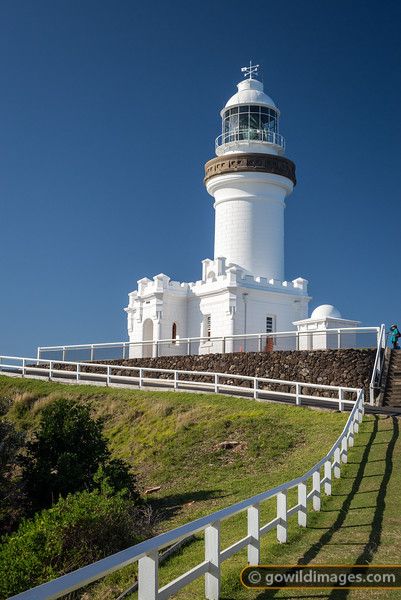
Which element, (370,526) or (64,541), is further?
(64,541)

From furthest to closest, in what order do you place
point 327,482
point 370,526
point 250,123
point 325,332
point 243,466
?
point 250,123 → point 325,332 → point 243,466 → point 327,482 → point 370,526

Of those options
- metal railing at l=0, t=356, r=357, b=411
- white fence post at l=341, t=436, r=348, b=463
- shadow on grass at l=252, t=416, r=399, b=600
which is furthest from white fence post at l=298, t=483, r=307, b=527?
metal railing at l=0, t=356, r=357, b=411

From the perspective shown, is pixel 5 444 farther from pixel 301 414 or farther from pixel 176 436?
pixel 301 414

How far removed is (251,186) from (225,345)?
11199 millimetres

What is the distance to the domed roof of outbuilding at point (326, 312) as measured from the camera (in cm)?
3262

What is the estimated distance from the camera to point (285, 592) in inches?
245

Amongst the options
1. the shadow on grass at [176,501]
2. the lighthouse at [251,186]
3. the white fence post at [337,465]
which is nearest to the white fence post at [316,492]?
the white fence post at [337,465]

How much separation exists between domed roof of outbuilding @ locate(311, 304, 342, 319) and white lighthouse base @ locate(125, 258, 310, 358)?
10.3 ft

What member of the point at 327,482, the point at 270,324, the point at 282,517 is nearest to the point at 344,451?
the point at 327,482

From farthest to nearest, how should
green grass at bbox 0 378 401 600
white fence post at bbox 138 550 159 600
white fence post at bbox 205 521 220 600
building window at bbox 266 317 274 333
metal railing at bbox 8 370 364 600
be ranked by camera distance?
building window at bbox 266 317 274 333 → green grass at bbox 0 378 401 600 → white fence post at bbox 205 521 220 600 → white fence post at bbox 138 550 159 600 → metal railing at bbox 8 370 364 600

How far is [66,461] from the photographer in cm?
1574

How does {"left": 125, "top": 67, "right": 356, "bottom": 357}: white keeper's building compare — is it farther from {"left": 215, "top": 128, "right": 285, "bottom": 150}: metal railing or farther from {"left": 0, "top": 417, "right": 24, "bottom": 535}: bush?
{"left": 0, "top": 417, "right": 24, "bottom": 535}: bush

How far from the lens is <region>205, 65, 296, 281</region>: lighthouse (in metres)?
37.4

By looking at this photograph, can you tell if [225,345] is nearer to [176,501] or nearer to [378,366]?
[378,366]
